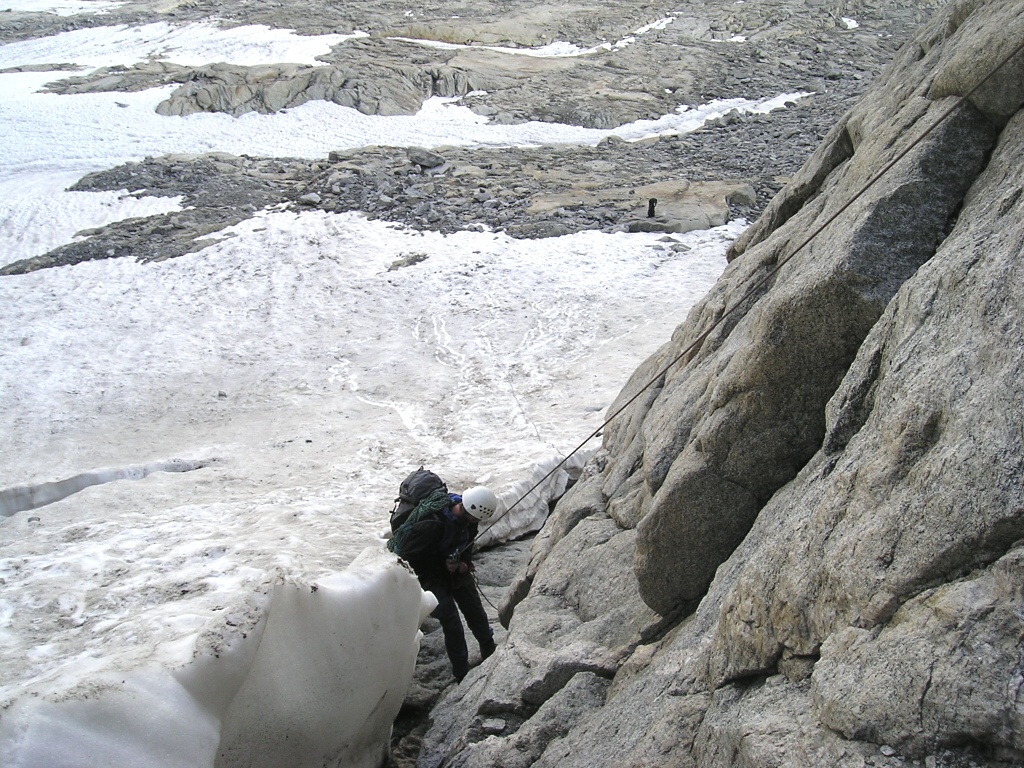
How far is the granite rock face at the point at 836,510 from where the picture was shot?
291 centimetres

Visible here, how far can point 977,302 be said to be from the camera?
3443 mm

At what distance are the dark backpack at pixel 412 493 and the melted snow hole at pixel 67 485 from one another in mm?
4993

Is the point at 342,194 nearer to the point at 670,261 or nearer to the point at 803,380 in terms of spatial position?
the point at 670,261

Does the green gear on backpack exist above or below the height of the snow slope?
above

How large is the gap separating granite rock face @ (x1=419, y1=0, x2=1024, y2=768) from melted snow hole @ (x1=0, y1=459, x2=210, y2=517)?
6.02 m

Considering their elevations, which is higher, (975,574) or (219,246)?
(975,574)

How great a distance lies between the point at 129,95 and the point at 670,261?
943 inches

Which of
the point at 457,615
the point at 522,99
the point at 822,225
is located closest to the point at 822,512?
the point at 822,225

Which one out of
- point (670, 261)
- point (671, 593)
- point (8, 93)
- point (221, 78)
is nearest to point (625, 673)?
point (671, 593)

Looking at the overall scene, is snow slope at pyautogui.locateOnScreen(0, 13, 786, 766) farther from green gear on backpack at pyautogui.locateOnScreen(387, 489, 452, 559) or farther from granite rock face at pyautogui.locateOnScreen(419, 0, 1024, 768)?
granite rock face at pyautogui.locateOnScreen(419, 0, 1024, 768)

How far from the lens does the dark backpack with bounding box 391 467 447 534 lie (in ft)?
24.7

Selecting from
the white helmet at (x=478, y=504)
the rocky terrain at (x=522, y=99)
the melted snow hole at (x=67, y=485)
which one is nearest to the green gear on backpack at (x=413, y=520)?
the white helmet at (x=478, y=504)

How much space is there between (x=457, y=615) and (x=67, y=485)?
630 centimetres

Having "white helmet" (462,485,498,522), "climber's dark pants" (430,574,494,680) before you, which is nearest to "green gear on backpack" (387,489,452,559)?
"white helmet" (462,485,498,522)
